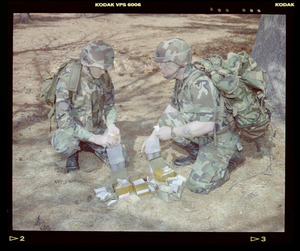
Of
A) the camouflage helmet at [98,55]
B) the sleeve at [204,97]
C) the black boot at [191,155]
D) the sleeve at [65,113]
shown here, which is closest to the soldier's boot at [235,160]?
the black boot at [191,155]

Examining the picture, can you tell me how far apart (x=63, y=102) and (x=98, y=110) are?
73cm

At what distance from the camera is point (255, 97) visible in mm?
4438

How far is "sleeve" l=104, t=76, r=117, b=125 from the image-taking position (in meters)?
5.07

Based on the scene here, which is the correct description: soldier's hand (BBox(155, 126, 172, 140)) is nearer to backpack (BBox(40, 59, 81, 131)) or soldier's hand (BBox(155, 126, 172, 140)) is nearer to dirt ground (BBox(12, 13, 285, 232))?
dirt ground (BBox(12, 13, 285, 232))

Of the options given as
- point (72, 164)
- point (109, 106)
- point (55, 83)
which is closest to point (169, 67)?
point (109, 106)

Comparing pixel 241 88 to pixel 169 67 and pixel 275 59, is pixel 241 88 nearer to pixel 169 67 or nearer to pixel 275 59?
pixel 169 67

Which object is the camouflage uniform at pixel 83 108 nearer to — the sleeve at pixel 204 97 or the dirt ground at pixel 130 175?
the dirt ground at pixel 130 175

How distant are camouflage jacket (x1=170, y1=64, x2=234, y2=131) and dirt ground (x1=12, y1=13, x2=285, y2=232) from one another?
39.5 inches

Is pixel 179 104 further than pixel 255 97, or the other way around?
pixel 179 104

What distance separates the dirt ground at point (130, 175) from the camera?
4.16m

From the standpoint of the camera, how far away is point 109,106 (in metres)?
5.24

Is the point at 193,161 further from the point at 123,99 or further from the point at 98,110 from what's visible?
the point at 123,99

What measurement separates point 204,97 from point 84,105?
1814 mm
